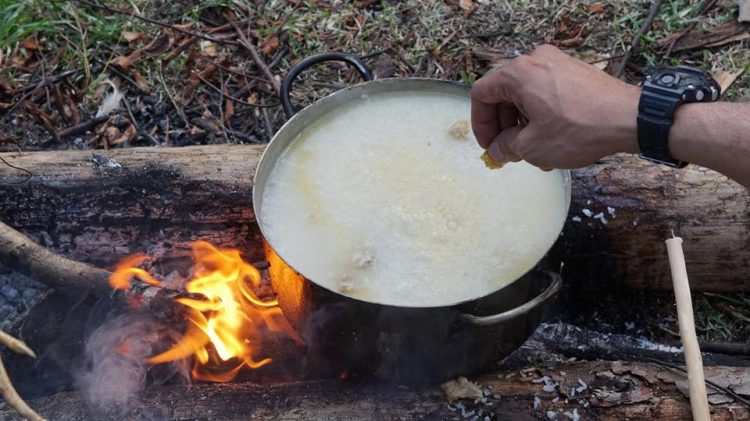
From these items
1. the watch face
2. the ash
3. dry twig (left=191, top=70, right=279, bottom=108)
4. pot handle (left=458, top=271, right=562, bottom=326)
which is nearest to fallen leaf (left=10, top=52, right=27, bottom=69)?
dry twig (left=191, top=70, right=279, bottom=108)

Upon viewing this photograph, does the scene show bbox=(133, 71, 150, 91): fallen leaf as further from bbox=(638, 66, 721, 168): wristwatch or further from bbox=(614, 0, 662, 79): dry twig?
bbox=(638, 66, 721, 168): wristwatch

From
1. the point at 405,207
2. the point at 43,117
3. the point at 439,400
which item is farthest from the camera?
the point at 43,117

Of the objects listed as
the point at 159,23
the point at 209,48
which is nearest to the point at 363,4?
the point at 209,48

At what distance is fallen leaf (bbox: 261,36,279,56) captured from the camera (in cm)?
480

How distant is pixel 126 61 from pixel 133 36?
0.25 meters

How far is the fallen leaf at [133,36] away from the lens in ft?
16.0

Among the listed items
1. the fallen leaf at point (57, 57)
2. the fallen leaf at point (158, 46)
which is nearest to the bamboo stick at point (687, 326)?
the fallen leaf at point (158, 46)

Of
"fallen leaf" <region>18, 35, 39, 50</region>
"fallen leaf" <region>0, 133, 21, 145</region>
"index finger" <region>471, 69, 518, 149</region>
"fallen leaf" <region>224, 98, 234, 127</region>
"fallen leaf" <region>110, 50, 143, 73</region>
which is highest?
"index finger" <region>471, 69, 518, 149</region>

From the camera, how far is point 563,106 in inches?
84.7

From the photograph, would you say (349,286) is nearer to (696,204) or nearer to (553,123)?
(553,123)

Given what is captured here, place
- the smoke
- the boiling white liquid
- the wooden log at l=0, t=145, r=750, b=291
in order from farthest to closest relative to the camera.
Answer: the wooden log at l=0, t=145, r=750, b=291, the smoke, the boiling white liquid

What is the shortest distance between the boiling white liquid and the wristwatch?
515mm

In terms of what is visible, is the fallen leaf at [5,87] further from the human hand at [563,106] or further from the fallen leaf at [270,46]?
the human hand at [563,106]

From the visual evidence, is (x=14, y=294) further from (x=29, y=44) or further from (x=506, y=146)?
(x=506, y=146)
